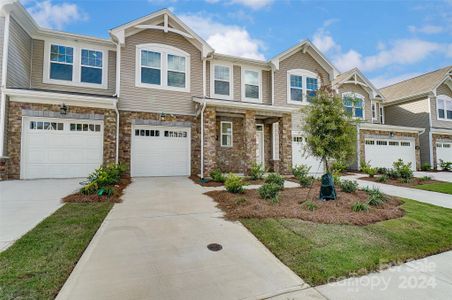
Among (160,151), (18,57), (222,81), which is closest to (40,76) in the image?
(18,57)

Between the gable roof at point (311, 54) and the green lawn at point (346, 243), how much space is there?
432 inches

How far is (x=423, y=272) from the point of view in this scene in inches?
119

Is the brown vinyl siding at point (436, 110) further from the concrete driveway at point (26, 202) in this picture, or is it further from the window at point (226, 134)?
the concrete driveway at point (26, 202)

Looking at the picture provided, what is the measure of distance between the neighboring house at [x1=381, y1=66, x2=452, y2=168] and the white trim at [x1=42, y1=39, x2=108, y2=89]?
2220 cm

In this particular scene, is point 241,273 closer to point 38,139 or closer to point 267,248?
point 267,248

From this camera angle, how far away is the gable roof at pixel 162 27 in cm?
1061

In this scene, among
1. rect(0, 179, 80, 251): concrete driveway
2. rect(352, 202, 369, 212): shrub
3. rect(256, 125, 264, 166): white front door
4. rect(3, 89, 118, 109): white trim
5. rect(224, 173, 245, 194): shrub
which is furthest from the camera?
rect(256, 125, 264, 166): white front door

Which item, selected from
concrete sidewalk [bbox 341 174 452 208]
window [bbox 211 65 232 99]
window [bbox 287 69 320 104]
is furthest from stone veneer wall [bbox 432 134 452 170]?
window [bbox 211 65 232 99]

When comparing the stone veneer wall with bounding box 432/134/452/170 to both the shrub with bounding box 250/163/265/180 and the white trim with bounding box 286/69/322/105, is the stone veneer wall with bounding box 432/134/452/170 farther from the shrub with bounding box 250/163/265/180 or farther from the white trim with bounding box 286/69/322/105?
the shrub with bounding box 250/163/265/180

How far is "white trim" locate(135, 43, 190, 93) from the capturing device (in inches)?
437

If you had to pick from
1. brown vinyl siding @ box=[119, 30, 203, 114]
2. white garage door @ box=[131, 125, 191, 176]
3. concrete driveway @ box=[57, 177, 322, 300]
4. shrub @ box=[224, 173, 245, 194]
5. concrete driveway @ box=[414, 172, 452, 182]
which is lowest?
concrete driveway @ box=[57, 177, 322, 300]

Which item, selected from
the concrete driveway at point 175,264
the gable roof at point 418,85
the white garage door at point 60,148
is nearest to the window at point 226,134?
the white garage door at point 60,148

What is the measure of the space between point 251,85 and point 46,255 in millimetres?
12425

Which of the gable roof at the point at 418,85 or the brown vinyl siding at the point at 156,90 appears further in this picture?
the gable roof at the point at 418,85
